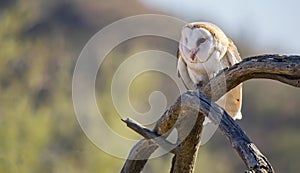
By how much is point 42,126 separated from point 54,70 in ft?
20.1

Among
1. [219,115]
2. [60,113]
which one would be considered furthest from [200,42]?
[60,113]

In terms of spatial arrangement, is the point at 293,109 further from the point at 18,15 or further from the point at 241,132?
the point at 241,132

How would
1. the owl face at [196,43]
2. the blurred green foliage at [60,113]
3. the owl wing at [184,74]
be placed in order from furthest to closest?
the blurred green foliage at [60,113]
the owl wing at [184,74]
the owl face at [196,43]

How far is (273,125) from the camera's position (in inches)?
709

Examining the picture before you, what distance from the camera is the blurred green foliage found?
7.99 metres

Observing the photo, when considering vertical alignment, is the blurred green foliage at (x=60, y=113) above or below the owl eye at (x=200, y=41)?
above

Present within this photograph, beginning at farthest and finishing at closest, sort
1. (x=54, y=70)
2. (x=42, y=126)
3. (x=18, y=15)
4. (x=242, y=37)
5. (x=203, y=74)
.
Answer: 1. (x=242, y=37)
2. (x=54, y=70)
3. (x=18, y=15)
4. (x=42, y=126)
5. (x=203, y=74)

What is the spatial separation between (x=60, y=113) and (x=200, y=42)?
7184 mm

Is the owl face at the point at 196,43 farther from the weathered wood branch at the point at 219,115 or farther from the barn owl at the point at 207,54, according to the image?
the weathered wood branch at the point at 219,115

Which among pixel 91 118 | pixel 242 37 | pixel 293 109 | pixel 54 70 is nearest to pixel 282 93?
pixel 293 109

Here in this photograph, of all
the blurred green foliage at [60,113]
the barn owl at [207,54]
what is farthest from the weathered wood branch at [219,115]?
the blurred green foliage at [60,113]

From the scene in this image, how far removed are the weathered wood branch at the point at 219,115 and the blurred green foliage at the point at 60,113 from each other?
4124 millimetres

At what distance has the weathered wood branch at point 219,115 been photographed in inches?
80.7

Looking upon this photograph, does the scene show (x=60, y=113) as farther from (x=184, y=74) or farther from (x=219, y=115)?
(x=219, y=115)
